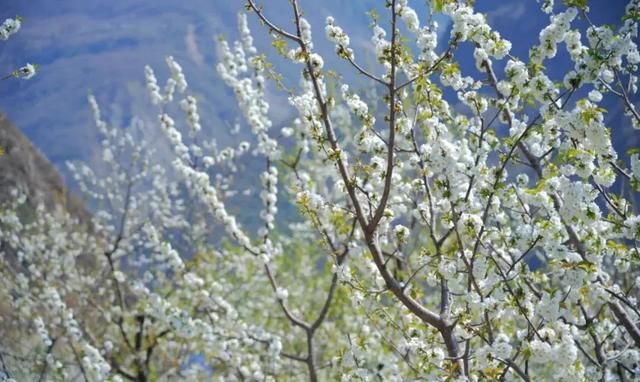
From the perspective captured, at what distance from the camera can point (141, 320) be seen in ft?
25.5

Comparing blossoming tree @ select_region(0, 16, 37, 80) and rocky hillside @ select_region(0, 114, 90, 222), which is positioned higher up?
rocky hillside @ select_region(0, 114, 90, 222)

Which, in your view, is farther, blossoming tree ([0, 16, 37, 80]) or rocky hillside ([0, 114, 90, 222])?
rocky hillside ([0, 114, 90, 222])

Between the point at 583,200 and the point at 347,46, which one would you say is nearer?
the point at 583,200

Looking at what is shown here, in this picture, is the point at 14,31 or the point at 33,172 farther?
the point at 33,172

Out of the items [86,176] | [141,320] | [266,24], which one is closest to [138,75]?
[86,176]

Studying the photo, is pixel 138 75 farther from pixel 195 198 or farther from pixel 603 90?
pixel 603 90

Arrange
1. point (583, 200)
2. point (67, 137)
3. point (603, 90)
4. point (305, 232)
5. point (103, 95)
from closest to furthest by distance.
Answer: point (583, 200) → point (603, 90) → point (305, 232) → point (67, 137) → point (103, 95)

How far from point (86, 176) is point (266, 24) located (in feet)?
49.0

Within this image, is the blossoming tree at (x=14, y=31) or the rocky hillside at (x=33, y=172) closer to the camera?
the blossoming tree at (x=14, y=31)

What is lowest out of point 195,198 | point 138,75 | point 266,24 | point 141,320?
point 266,24

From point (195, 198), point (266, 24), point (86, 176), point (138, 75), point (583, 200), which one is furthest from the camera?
point (138, 75)

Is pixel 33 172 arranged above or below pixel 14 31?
above

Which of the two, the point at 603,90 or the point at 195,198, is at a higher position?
the point at 195,198

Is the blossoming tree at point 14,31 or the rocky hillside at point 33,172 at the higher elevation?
the rocky hillside at point 33,172
